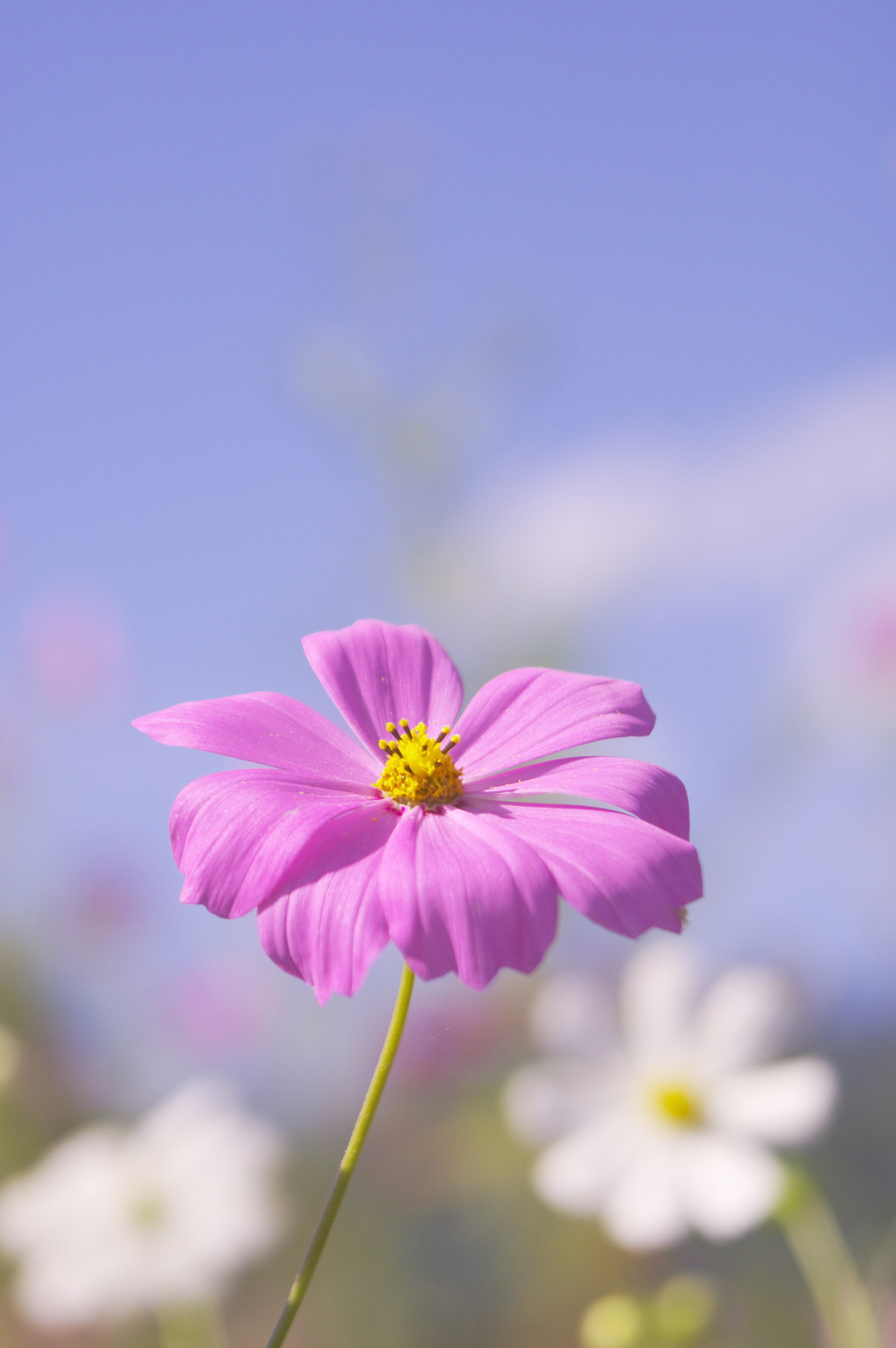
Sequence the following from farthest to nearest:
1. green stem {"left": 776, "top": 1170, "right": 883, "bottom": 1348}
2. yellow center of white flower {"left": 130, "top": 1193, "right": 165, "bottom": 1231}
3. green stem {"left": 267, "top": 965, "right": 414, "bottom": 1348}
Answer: yellow center of white flower {"left": 130, "top": 1193, "right": 165, "bottom": 1231}
green stem {"left": 776, "top": 1170, "right": 883, "bottom": 1348}
green stem {"left": 267, "top": 965, "right": 414, "bottom": 1348}

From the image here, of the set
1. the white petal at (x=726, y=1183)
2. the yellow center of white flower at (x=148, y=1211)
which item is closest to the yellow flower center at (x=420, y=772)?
the white petal at (x=726, y=1183)

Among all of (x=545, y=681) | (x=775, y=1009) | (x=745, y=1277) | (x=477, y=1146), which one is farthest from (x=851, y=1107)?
(x=545, y=681)

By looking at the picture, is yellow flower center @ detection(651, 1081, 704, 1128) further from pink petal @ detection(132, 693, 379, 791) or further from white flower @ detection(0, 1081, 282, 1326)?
pink petal @ detection(132, 693, 379, 791)

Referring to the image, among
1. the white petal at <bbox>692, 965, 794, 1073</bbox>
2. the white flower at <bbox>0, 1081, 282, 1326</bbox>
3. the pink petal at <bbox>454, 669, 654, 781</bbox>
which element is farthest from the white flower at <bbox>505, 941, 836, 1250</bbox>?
the pink petal at <bbox>454, 669, 654, 781</bbox>

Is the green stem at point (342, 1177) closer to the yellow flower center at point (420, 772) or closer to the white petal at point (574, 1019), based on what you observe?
the yellow flower center at point (420, 772)

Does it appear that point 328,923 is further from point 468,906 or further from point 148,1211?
point 148,1211

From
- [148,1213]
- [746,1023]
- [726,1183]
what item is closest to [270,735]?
[726,1183]
